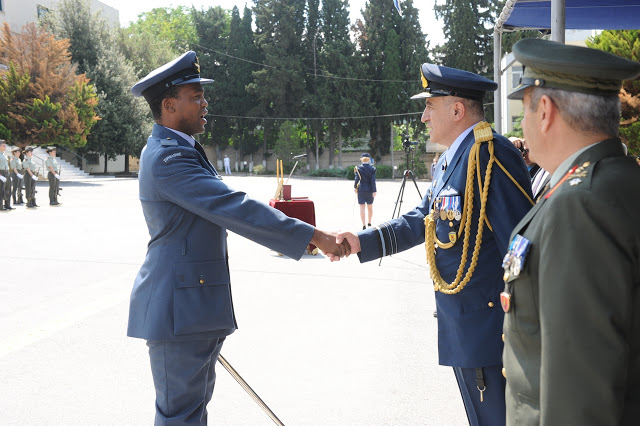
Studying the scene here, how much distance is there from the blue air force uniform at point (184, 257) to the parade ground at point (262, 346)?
4.39 ft

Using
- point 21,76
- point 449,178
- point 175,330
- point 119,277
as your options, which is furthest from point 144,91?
point 21,76

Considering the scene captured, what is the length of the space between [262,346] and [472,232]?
3271mm

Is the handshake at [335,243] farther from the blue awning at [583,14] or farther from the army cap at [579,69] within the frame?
the blue awning at [583,14]

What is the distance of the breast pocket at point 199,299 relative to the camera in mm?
2816

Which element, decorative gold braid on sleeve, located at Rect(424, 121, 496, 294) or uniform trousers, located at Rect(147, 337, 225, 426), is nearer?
decorative gold braid on sleeve, located at Rect(424, 121, 496, 294)

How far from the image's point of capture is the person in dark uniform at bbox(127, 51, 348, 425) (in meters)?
2.84

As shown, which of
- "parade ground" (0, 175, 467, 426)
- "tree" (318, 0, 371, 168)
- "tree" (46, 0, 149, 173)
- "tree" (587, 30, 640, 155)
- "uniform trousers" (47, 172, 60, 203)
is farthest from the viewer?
"tree" (318, 0, 371, 168)

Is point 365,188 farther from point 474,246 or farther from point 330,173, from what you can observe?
point 330,173

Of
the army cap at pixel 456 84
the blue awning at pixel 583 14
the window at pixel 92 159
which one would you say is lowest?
the army cap at pixel 456 84

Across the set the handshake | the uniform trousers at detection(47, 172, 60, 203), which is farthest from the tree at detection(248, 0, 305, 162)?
the handshake

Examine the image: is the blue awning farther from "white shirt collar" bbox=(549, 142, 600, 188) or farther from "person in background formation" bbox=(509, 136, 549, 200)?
"white shirt collar" bbox=(549, 142, 600, 188)

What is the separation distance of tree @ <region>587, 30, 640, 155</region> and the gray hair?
12.5 m

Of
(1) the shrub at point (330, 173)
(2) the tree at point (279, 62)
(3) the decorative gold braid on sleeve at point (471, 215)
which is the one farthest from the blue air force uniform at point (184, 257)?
(2) the tree at point (279, 62)

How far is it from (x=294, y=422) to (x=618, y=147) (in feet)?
9.98
